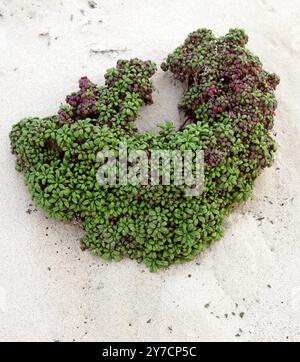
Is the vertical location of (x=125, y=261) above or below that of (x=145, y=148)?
below

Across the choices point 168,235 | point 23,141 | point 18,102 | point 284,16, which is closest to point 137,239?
point 168,235

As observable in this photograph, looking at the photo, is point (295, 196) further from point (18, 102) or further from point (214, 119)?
point (18, 102)

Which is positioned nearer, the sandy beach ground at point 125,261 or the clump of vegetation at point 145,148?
the sandy beach ground at point 125,261

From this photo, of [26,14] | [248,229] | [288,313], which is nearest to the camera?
[288,313]

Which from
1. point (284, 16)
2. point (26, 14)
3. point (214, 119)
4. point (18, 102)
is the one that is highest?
point (284, 16)
